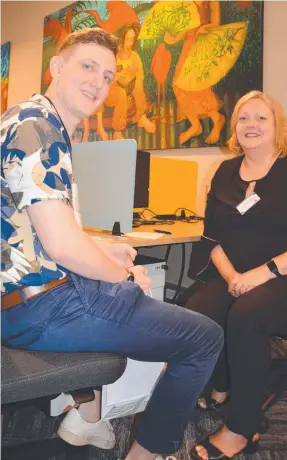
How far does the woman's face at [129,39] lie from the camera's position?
10.3 ft

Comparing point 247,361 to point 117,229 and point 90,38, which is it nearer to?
point 117,229

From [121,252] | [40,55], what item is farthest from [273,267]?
[40,55]

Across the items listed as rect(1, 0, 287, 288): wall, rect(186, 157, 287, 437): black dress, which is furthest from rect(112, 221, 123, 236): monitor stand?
rect(1, 0, 287, 288): wall

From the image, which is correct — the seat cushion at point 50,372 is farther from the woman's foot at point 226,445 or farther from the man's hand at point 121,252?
the woman's foot at point 226,445

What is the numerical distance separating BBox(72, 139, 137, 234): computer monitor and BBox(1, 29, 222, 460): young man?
2.19 feet

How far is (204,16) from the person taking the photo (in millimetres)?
2619

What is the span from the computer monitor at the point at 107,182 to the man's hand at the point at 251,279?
547 mm

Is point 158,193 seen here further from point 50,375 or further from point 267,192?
point 50,375

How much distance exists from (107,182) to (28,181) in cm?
100

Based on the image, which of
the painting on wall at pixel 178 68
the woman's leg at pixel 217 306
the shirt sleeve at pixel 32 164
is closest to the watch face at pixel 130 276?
the shirt sleeve at pixel 32 164

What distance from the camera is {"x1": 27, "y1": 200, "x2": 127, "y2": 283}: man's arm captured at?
824 millimetres

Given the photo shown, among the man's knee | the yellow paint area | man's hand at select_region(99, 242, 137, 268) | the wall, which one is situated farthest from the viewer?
the yellow paint area

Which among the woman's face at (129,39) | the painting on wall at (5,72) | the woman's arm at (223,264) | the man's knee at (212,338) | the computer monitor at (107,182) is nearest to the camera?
the man's knee at (212,338)

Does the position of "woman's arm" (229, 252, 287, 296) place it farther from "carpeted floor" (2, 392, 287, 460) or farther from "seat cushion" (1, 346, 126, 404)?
"seat cushion" (1, 346, 126, 404)
